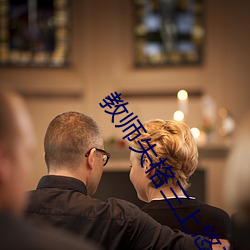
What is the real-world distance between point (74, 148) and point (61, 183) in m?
0.16

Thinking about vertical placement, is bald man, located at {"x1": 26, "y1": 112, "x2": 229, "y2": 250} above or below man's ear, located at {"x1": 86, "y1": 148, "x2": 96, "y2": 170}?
below

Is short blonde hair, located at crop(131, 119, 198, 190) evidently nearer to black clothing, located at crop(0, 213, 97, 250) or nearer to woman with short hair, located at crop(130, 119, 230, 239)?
woman with short hair, located at crop(130, 119, 230, 239)

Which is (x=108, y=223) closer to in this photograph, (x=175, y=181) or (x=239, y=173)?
(x=175, y=181)

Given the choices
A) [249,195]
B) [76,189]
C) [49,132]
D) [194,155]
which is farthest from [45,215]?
[249,195]

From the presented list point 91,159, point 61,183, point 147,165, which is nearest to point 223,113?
point 147,165

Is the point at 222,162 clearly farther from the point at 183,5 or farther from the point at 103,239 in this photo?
the point at 103,239

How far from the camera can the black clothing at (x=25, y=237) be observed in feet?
3.52

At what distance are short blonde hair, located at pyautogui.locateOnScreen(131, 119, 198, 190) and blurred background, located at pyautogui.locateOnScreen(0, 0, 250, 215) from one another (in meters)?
5.18

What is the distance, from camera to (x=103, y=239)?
7.81 feet

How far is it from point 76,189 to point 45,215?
16 cm

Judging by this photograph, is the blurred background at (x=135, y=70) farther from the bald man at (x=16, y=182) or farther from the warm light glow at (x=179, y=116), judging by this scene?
the bald man at (x=16, y=182)

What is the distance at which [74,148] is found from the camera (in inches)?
101

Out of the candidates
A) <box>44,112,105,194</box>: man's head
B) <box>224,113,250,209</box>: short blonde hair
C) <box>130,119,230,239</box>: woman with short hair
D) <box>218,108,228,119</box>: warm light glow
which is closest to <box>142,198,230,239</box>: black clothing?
<box>130,119,230,239</box>: woman with short hair

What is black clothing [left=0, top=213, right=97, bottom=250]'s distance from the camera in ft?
3.52
